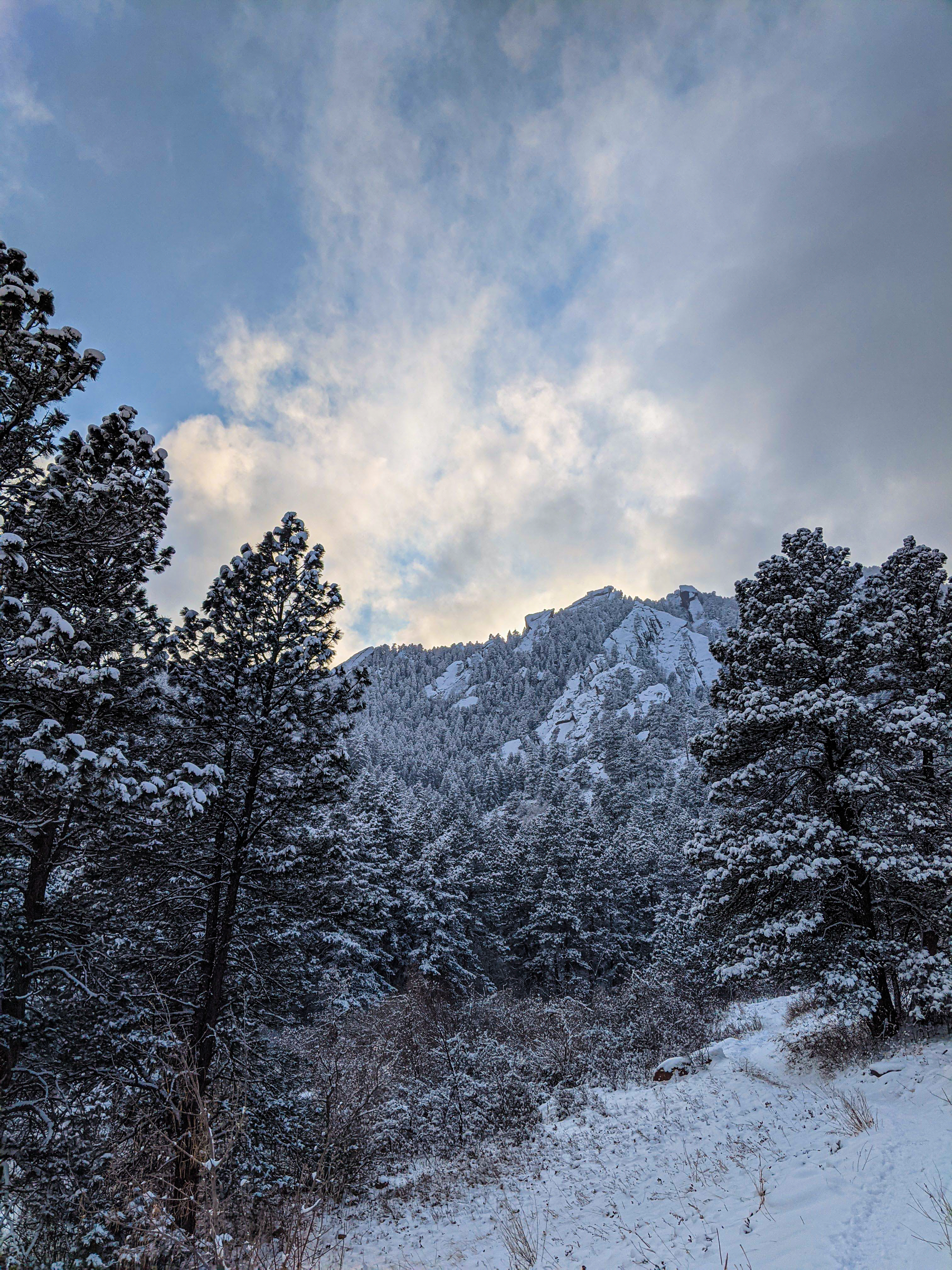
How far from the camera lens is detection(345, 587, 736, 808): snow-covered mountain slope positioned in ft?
323

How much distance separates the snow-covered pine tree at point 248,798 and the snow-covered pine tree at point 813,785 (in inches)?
327

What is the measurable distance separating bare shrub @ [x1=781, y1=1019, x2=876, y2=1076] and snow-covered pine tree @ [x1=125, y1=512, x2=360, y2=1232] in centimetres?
1031

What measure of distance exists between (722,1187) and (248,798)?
29.8 ft

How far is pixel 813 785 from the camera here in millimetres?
12266

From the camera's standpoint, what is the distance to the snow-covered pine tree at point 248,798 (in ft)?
29.7

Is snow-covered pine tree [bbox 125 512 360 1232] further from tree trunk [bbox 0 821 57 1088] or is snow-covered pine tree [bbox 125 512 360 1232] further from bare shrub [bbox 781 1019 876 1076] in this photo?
bare shrub [bbox 781 1019 876 1076]

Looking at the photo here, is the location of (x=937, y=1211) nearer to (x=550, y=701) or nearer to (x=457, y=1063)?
(x=457, y=1063)

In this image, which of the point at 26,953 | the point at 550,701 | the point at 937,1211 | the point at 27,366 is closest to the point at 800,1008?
the point at 937,1211

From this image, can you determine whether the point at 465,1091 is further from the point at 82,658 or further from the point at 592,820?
the point at 592,820

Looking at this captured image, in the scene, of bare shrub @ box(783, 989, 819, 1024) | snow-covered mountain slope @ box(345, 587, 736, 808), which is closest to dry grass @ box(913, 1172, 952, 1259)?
bare shrub @ box(783, 989, 819, 1024)

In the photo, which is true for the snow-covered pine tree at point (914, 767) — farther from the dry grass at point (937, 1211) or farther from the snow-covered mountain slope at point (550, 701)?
the snow-covered mountain slope at point (550, 701)

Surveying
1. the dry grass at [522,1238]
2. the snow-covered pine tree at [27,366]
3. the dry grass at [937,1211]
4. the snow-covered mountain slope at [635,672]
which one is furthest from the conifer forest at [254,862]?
the snow-covered mountain slope at [635,672]

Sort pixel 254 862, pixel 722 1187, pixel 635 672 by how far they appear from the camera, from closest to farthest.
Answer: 1. pixel 722 1187
2. pixel 254 862
3. pixel 635 672

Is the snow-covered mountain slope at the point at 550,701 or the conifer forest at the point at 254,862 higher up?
the snow-covered mountain slope at the point at 550,701
